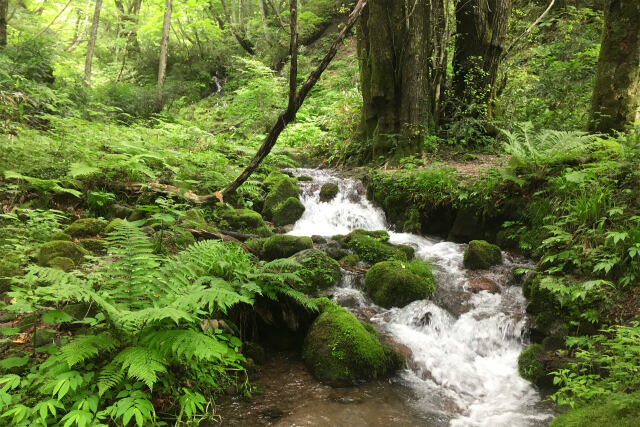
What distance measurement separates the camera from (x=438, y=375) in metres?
4.19

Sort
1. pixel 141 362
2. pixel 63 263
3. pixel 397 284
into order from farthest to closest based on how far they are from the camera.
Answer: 1. pixel 397 284
2. pixel 63 263
3. pixel 141 362

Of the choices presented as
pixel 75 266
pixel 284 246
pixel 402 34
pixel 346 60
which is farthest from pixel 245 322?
pixel 346 60

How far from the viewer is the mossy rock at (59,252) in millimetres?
3768

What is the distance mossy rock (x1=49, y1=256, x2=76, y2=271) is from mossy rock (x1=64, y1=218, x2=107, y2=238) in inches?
46.6

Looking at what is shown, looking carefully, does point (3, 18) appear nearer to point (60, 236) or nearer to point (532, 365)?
point (60, 236)

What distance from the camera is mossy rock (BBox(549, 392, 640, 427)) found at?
93.0 inches

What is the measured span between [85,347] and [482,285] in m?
5.27

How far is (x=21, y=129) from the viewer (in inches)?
237

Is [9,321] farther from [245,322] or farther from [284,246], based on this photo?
[284,246]

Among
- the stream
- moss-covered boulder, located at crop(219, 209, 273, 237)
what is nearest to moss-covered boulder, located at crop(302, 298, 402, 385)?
the stream

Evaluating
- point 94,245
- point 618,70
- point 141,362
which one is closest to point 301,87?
point 94,245

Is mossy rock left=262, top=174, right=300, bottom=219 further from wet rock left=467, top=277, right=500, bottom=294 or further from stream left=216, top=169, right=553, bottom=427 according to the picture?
wet rock left=467, top=277, right=500, bottom=294

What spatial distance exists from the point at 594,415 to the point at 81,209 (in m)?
6.84

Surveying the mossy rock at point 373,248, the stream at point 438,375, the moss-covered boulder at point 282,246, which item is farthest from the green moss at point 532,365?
the moss-covered boulder at point 282,246
